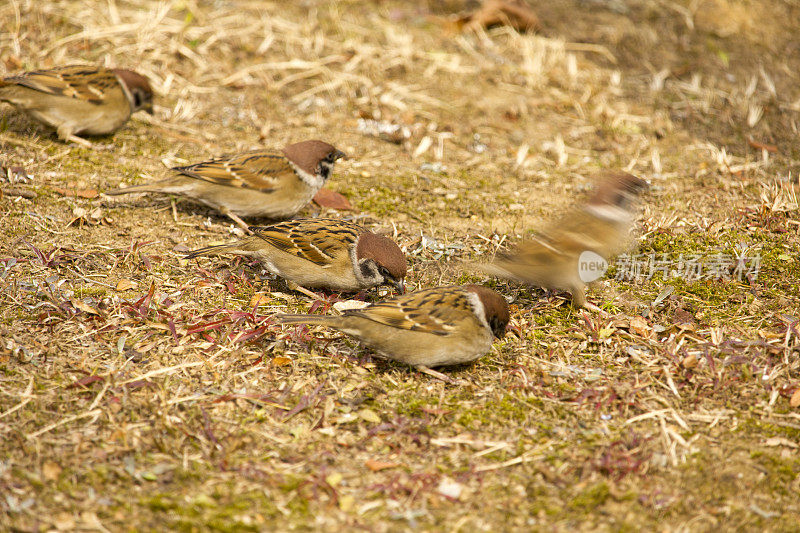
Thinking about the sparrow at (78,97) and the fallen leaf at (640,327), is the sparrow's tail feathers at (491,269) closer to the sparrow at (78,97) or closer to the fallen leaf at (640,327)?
the fallen leaf at (640,327)

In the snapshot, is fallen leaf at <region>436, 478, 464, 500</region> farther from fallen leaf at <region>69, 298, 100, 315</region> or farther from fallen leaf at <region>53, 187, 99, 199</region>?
fallen leaf at <region>53, 187, 99, 199</region>

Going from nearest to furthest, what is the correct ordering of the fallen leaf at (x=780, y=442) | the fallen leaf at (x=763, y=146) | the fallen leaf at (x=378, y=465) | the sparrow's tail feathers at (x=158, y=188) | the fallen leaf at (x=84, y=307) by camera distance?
1. the fallen leaf at (x=378, y=465)
2. the fallen leaf at (x=780, y=442)
3. the fallen leaf at (x=84, y=307)
4. the sparrow's tail feathers at (x=158, y=188)
5. the fallen leaf at (x=763, y=146)

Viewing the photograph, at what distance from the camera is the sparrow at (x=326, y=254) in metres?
4.81

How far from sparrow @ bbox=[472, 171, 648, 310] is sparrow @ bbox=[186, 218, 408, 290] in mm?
819

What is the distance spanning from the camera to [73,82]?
646 centimetres

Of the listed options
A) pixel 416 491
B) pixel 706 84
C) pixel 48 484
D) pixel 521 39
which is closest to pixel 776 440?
pixel 416 491

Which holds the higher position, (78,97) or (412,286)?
(78,97)

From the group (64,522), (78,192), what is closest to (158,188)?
(78,192)

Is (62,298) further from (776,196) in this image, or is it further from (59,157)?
(776,196)

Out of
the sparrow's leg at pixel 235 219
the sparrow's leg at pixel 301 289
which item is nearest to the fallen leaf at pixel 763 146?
the sparrow's leg at pixel 301 289

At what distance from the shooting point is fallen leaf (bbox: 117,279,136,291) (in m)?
4.85

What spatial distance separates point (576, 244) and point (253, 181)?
8.78 feet

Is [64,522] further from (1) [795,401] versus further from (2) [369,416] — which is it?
(1) [795,401]

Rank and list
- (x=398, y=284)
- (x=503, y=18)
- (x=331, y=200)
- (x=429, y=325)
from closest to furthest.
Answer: (x=429, y=325)
(x=398, y=284)
(x=331, y=200)
(x=503, y=18)
